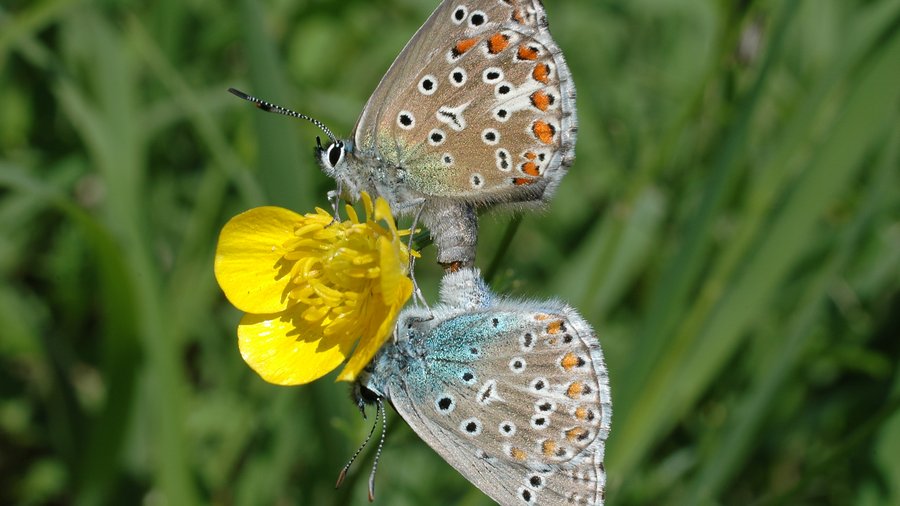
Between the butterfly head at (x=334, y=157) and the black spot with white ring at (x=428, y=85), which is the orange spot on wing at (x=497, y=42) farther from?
the butterfly head at (x=334, y=157)

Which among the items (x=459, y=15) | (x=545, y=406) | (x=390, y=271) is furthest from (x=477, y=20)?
(x=545, y=406)

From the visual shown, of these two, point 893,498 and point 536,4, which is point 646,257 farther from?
point 536,4

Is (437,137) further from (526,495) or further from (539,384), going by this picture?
(526,495)

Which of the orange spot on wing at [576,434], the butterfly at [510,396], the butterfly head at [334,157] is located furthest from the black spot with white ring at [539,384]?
the butterfly head at [334,157]

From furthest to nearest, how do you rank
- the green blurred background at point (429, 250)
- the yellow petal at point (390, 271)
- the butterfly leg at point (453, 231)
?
the green blurred background at point (429, 250) < the butterfly leg at point (453, 231) < the yellow petal at point (390, 271)

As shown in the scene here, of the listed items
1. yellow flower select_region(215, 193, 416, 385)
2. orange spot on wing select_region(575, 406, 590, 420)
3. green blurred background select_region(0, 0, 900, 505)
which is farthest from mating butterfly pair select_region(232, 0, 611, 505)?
green blurred background select_region(0, 0, 900, 505)

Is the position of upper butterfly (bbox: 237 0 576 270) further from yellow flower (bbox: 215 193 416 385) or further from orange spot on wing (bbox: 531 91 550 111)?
yellow flower (bbox: 215 193 416 385)

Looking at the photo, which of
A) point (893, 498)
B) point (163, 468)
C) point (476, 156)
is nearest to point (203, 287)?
point (163, 468)
